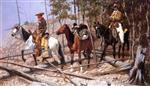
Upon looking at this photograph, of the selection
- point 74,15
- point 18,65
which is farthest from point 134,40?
point 18,65

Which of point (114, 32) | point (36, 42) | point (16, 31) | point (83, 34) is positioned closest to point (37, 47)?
point (36, 42)

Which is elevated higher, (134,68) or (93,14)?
(93,14)

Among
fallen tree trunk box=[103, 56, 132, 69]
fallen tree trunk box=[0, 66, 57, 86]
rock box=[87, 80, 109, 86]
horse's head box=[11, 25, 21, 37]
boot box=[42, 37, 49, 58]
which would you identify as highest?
horse's head box=[11, 25, 21, 37]

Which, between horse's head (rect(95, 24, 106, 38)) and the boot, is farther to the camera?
the boot

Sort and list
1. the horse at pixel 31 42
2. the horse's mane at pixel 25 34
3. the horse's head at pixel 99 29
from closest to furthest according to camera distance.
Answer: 1. the horse's head at pixel 99 29
2. the horse at pixel 31 42
3. the horse's mane at pixel 25 34

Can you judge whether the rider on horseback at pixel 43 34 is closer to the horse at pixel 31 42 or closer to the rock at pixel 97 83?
the horse at pixel 31 42

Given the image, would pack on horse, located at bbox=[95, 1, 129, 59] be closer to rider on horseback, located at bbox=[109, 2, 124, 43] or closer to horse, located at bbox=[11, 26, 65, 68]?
rider on horseback, located at bbox=[109, 2, 124, 43]

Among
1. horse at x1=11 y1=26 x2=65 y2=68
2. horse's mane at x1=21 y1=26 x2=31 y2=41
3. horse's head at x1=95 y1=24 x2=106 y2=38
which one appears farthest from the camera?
horse's mane at x1=21 y1=26 x2=31 y2=41

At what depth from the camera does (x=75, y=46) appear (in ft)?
33.4

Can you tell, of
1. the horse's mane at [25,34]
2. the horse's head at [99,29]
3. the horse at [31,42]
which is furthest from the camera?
the horse's mane at [25,34]

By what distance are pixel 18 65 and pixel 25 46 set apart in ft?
0.82

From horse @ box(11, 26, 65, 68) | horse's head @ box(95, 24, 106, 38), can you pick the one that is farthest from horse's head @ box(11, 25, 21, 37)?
horse's head @ box(95, 24, 106, 38)

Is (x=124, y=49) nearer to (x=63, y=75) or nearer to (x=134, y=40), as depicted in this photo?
(x=134, y=40)

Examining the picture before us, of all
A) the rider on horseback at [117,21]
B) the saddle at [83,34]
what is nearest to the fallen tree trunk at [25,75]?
the saddle at [83,34]
